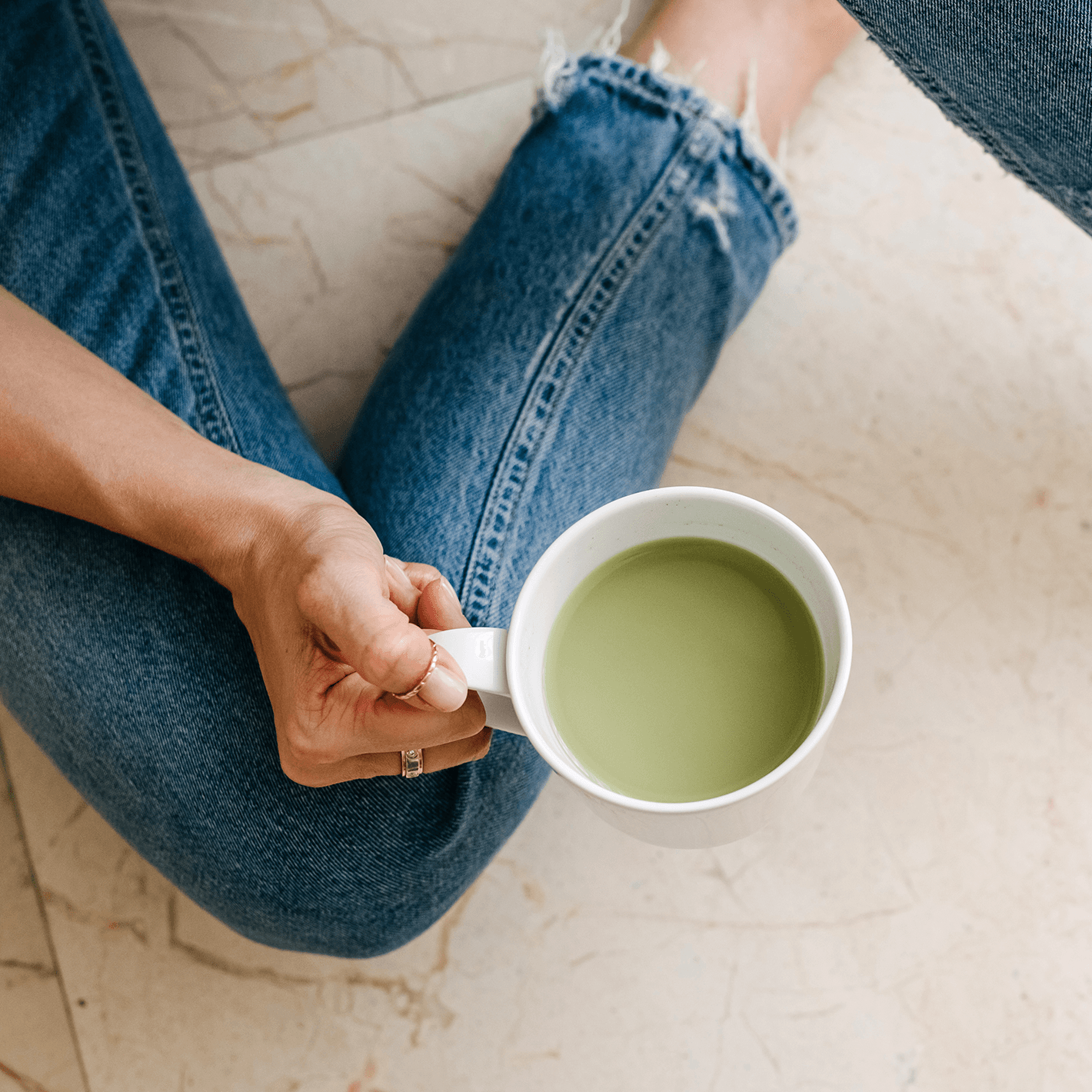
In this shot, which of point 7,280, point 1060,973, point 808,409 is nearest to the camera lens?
point 7,280

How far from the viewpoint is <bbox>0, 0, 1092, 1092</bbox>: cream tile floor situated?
86 cm

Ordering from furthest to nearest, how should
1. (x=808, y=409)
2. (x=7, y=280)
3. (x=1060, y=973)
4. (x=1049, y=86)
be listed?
(x=808, y=409), (x=1060, y=973), (x=7, y=280), (x=1049, y=86)

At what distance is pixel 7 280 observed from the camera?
693mm

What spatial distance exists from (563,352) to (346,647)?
332 millimetres

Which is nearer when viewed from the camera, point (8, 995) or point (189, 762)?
point (189, 762)

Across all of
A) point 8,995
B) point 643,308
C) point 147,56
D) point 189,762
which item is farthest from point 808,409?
point 8,995

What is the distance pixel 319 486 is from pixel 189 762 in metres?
0.23

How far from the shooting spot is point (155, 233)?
2.35 ft

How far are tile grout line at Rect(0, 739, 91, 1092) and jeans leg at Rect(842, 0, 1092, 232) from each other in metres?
1.06

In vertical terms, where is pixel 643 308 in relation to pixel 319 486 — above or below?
above

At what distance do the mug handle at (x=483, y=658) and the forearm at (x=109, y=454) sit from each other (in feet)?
0.64

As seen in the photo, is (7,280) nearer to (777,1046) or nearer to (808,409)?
(808,409)

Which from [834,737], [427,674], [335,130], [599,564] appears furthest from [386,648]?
[335,130]

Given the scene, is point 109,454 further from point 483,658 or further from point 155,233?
point 483,658
